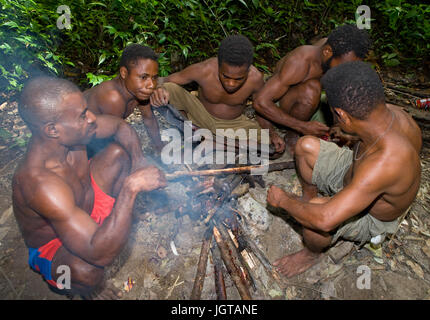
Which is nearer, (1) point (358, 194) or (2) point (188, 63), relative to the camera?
(1) point (358, 194)

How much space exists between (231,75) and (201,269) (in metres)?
2.42

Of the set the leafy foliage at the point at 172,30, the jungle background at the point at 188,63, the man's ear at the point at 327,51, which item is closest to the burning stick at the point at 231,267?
the jungle background at the point at 188,63

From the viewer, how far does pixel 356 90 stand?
78.1 inches

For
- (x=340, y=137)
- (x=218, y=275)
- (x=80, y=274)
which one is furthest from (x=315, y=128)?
(x=80, y=274)

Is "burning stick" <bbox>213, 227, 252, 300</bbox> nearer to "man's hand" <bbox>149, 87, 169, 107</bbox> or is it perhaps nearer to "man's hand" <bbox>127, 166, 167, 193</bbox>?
"man's hand" <bbox>127, 166, 167, 193</bbox>

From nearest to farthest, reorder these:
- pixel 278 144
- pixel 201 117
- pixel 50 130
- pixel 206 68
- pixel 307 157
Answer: pixel 50 130, pixel 307 157, pixel 206 68, pixel 278 144, pixel 201 117

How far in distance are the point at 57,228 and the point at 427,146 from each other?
523 centimetres

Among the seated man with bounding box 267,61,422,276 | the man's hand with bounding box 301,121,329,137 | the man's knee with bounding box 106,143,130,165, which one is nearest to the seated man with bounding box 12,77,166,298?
the man's knee with bounding box 106,143,130,165

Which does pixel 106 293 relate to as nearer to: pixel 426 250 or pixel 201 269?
pixel 201 269

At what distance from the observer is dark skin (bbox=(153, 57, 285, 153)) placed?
364 cm

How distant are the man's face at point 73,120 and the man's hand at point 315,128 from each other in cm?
295

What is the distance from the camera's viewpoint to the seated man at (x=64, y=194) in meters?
1.95

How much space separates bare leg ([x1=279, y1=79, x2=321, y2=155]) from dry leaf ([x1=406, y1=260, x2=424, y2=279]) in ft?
6.85

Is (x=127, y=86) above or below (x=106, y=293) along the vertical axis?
above
